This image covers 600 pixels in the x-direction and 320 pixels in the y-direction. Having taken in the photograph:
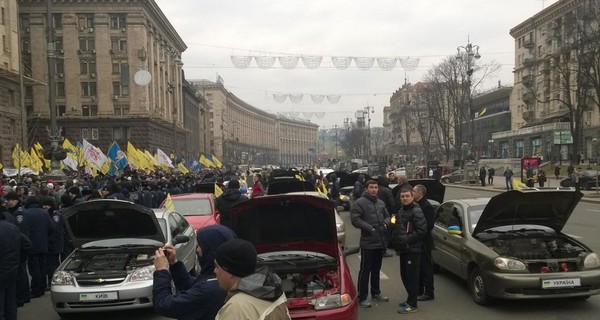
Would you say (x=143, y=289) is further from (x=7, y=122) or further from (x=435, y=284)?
(x=7, y=122)

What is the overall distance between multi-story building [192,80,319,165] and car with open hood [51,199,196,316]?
109m

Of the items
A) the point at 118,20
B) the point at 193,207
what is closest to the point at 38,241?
the point at 193,207

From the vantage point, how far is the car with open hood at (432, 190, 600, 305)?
6.48 meters

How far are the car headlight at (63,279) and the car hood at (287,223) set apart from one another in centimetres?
263

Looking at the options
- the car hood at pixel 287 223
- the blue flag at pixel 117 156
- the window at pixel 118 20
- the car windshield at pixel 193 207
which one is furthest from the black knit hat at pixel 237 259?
the window at pixel 118 20

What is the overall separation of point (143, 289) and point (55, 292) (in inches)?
46.3

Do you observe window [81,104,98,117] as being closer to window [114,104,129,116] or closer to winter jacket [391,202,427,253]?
window [114,104,129,116]

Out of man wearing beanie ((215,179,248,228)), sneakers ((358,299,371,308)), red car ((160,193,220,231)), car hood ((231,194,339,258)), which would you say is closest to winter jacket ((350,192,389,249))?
sneakers ((358,299,371,308))

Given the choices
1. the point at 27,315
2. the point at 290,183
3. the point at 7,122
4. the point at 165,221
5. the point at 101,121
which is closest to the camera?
the point at 27,315

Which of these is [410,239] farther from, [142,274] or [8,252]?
A: [8,252]

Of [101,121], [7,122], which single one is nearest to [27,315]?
[7,122]

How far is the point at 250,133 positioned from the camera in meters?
154

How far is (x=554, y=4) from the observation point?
63.8 metres

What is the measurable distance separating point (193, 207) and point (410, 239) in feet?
22.4
